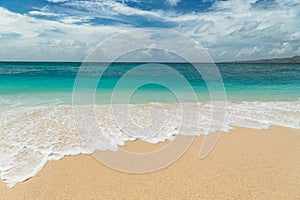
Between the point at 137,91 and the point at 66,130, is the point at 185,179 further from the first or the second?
the point at 137,91

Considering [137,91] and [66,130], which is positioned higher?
[137,91]

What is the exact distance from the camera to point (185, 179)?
383 centimetres

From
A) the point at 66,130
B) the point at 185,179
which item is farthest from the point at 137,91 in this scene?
the point at 185,179

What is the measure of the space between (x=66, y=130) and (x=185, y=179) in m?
3.99

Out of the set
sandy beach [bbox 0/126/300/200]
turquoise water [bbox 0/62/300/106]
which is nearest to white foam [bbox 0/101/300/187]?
sandy beach [bbox 0/126/300/200]

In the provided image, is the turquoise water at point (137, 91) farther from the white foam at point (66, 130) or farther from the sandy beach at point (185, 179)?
the sandy beach at point (185, 179)

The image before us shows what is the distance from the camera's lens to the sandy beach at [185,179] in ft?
11.3

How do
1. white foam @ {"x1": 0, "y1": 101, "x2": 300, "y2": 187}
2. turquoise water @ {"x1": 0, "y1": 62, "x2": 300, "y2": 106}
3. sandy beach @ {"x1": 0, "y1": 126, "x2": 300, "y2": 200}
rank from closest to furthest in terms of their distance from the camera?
sandy beach @ {"x1": 0, "y1": 126, "x2": 300, "y2": 200}, white foam @ {"x1": 0, "y1": 101, "x2": 300, "y2": 187}, turquoise water @ {"x1": 0, "y1": 62, "x2": 300, "y2": 106}

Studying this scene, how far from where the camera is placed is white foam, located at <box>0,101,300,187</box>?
14.7 feet

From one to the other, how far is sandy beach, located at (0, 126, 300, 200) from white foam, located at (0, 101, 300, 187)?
43 cm

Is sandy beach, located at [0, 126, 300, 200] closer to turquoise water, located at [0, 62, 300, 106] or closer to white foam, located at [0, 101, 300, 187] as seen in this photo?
white foam, located at [0, 101, 300, 187]

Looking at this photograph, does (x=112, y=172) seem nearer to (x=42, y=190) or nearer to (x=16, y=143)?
(x=42, y=190)

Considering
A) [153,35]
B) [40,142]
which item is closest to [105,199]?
[40,142]

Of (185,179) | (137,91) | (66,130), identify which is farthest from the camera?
(137,91)
